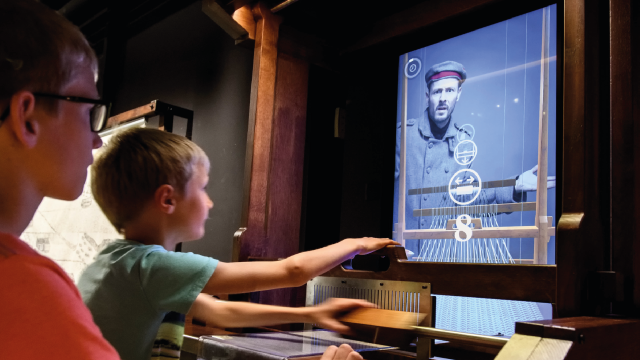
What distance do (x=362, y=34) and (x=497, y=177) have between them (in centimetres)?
60

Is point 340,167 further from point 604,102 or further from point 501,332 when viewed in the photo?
point 604,102

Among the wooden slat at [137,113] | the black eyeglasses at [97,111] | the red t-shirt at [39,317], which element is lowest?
the red t-shirt at [39,317]

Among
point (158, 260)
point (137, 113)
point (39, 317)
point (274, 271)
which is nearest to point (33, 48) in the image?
point (39, 317)

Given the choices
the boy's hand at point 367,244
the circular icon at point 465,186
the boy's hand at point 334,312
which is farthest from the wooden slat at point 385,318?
the circular icon at point 465,186

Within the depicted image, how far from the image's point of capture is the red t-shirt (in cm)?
38

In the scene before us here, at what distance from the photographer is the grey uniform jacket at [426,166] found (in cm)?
138

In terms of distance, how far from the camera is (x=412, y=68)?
151 cm

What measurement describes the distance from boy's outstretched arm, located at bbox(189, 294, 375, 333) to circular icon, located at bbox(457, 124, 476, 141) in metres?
0.51

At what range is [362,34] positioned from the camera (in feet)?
5.09

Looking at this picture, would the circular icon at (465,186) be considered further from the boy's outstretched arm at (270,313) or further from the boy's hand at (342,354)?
the boy's hand at (342,354)

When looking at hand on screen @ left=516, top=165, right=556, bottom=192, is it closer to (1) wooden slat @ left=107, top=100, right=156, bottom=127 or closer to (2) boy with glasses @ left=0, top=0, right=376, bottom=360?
(2) boy with glasses @ left=0, top=0, right=376, bottom=360

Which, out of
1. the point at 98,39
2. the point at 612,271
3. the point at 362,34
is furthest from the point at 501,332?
the point at 98,39

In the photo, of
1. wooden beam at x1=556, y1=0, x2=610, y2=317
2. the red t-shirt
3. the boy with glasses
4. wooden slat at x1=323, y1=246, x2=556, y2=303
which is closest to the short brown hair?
the boy with glasses

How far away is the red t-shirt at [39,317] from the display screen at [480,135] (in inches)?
40.1
